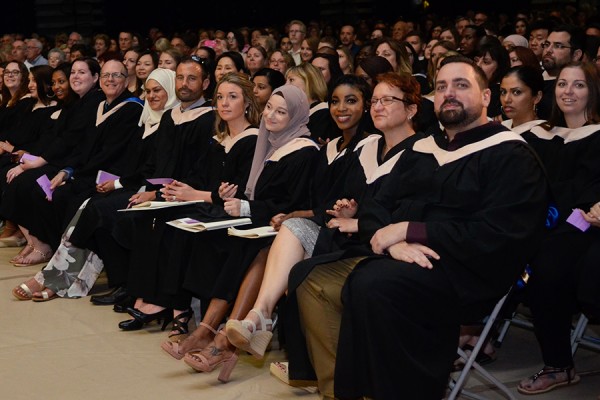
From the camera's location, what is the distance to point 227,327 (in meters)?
5.02

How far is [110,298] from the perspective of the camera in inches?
278

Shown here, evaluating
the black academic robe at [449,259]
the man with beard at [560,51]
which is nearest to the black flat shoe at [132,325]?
the black academic robe at [449,259]

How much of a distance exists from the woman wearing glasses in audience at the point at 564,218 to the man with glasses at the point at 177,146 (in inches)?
96.4

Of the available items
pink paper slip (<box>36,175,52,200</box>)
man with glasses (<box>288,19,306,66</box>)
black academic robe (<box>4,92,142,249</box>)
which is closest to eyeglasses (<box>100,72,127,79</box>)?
black academic robe (<box>4,92,142,249</box>)

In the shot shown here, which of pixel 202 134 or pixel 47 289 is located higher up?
pixel 202 134

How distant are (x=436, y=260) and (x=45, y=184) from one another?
4425mm

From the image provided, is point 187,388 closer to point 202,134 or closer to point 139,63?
point 202,134

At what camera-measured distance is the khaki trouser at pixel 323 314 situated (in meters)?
4.59

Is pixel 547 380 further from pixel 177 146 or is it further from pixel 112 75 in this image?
pixel 112 75

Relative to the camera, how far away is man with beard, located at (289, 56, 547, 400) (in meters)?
4.36

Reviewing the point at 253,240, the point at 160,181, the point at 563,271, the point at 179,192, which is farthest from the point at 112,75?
the point at 563,271

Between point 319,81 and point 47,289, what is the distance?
252 cm

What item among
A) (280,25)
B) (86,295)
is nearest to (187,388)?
(86,295)

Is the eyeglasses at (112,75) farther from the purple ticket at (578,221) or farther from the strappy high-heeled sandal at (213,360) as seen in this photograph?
the purple ticket at (578,221)
